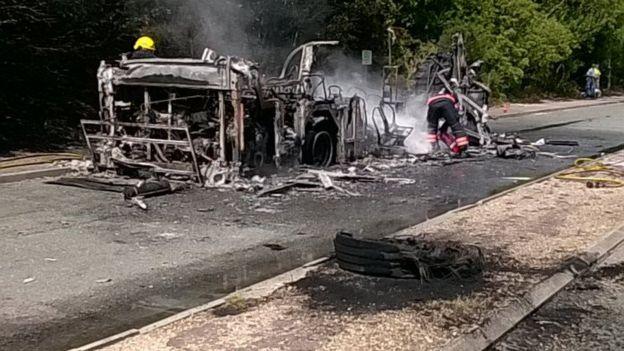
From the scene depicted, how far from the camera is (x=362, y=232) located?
7.98m

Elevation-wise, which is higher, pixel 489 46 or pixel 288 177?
pixel 489 46

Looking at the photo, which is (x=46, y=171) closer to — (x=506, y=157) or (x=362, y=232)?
(x=362, y=232)

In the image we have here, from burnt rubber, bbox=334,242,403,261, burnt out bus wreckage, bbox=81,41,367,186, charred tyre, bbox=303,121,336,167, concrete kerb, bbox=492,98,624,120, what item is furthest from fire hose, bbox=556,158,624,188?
concrete kerb, bbox=492,98,624,120

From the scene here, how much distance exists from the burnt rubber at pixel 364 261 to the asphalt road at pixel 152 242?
2.09 ft

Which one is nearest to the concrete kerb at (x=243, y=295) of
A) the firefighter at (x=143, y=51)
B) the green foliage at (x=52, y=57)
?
the firefighter at (x=143, y=51)

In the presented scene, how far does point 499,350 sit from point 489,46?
2533cm

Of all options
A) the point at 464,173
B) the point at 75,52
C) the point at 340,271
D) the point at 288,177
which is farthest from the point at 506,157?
the point at 340,271

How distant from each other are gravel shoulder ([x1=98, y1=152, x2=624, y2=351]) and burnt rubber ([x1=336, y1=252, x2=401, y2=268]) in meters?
0.10

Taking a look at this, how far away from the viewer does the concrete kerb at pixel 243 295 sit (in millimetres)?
4458

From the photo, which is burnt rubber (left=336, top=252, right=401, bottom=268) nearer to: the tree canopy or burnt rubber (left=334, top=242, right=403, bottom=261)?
burnt rubber (left=334, top=242, right=403, bottom=261)

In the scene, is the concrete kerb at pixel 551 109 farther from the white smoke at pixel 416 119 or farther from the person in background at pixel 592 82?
the white smoke at pixel 416 119

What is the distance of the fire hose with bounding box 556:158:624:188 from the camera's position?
1030 cm

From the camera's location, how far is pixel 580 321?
16.6 ft

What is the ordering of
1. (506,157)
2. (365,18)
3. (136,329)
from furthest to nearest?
(365,18) < (506,157) < (136,329)
